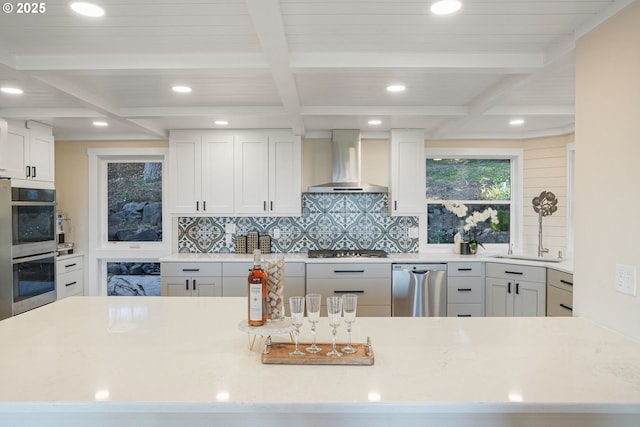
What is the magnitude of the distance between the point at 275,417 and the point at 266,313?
1.30 feet

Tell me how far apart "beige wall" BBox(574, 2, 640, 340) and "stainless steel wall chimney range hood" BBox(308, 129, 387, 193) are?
8.26 ft

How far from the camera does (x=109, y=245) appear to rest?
491 cm

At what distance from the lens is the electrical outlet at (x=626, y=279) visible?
167cm

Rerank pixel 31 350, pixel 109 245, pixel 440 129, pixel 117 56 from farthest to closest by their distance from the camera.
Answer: pixel 109 245 < pixel 440 129 < pixel 117 56 < pixel 31 350

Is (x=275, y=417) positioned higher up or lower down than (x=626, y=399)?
lower down

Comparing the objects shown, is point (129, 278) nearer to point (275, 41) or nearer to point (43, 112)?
point (43, 112)

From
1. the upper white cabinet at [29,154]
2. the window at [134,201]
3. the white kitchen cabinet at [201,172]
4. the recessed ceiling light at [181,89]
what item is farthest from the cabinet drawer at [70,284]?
the recessed ceiling light at [181,89]

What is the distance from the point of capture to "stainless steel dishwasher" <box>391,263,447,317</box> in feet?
13.7

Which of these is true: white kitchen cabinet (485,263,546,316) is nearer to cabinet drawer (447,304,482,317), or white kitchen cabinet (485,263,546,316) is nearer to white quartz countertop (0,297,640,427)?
cabinet drawer (447,304,482,317)

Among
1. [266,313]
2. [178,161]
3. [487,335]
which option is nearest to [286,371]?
[266,313]

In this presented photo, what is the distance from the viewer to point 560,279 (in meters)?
3.58

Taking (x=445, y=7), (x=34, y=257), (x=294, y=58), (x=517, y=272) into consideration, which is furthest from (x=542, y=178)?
(x=34, y=257)

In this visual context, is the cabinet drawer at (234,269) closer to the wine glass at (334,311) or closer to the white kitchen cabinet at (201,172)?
the white kitchen cabinet at (201,172)

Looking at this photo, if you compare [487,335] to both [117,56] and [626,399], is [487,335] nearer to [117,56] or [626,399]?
[626,399]
